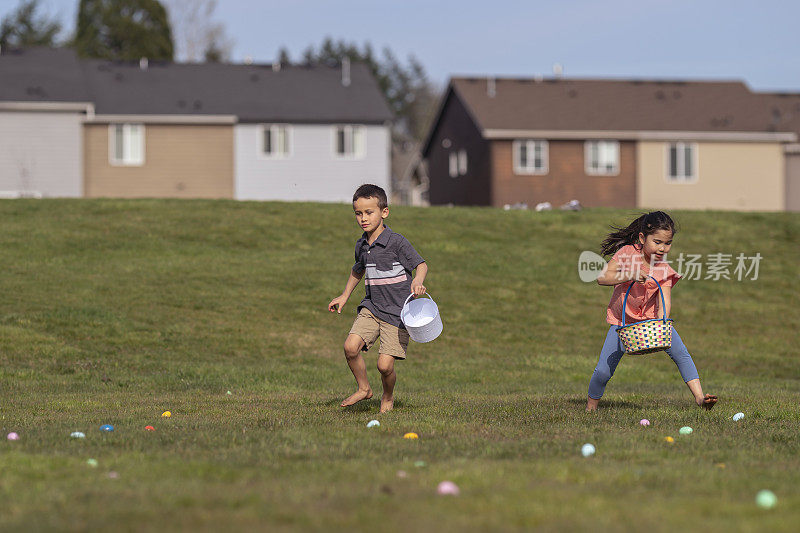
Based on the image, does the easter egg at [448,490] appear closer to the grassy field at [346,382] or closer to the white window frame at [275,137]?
the grassy field at [346,382]

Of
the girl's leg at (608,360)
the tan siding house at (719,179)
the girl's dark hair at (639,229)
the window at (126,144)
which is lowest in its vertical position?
the girl's leg at (608,360)

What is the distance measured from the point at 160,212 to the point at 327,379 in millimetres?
12678

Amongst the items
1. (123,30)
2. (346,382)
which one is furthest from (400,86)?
(346,382)

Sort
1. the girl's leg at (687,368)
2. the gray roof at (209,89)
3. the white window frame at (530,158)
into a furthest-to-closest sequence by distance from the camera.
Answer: the white window frame at (530,158), the gray roof at (209,89), the girl's leg at (687,368)

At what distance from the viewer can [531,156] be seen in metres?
41.7

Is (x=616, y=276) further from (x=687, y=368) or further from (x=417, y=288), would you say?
(x=417, y=288)

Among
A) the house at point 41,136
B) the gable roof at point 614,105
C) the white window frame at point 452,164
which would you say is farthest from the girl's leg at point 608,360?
the white window frame at point 452,164

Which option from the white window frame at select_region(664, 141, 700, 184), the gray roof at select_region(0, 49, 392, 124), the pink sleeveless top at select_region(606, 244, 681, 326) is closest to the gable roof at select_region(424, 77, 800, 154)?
the white window frame at select_region(664, 141, 700, 184)

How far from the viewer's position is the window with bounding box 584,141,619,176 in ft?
137

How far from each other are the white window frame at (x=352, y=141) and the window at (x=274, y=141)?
6.41 feet

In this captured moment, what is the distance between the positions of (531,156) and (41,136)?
1934 cm

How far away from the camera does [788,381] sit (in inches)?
554

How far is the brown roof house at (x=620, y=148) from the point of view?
41.6 metres

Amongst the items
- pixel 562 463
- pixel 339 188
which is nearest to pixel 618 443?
pixel 562 463
